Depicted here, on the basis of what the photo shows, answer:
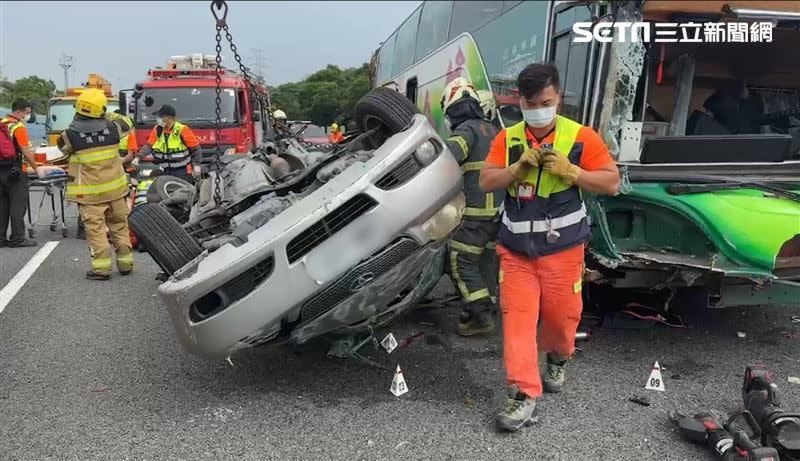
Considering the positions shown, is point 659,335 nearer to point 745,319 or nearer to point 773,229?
point 745,319

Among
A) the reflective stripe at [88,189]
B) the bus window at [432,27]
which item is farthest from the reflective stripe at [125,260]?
the bus window at [432,27]

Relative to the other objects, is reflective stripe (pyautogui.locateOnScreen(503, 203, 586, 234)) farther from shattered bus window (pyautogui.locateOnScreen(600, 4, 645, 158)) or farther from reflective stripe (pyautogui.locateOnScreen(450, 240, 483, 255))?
reflective stripe (pyautogui.locateOnScreen(450, 240, 483, 255))

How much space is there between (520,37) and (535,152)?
8.38 ft

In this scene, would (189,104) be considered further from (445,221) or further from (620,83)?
(445,221)

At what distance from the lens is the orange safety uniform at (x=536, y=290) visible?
9.96 feet

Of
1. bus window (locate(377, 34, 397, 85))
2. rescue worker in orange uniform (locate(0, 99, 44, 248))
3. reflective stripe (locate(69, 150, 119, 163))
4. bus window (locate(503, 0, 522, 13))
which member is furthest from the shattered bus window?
bus window (locate(377, 34, 397, 85))

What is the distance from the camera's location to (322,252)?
9.63 ft

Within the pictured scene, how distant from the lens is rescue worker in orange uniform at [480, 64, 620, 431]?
2982mm

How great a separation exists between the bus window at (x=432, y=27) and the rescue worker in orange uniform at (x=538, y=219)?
4588mm

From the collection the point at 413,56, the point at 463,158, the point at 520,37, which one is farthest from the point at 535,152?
the point at 413,56

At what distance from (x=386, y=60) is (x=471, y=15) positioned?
15.8ft

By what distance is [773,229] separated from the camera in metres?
3.40

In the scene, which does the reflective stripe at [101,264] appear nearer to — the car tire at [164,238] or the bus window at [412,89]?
the car tire at [164,238]

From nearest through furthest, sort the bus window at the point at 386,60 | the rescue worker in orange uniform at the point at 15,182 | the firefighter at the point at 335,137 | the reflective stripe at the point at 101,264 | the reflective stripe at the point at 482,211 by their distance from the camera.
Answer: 1. the reflective stripe at the point at 482,211
2. the firefighter at the point at 335,137
3. the reflective stripe at the point at 101,264
4. the rescue worker in orange uniform at the point at 15,182
5. the bus window at the point at 386,60
